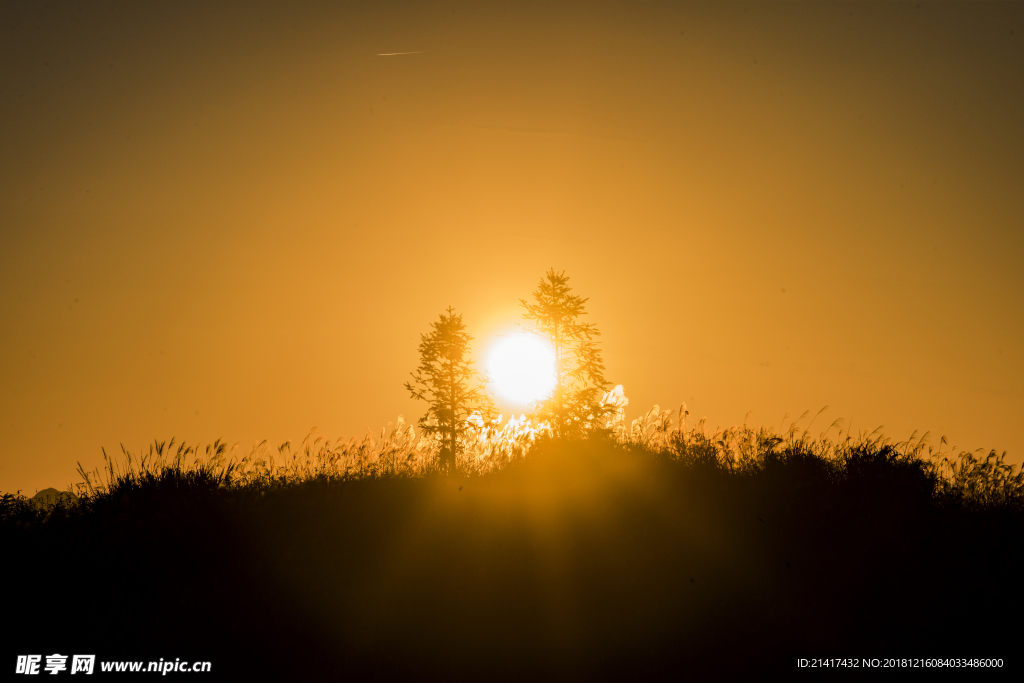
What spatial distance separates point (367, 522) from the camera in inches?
398

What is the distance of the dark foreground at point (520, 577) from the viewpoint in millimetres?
7941

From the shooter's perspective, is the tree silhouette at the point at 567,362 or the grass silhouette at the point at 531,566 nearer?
the grass silhouette at the point at 531,566

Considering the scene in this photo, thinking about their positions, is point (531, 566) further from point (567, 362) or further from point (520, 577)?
point (567, 362)

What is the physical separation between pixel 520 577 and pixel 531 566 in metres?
0.27

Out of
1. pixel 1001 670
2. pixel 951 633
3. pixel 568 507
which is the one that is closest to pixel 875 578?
pixel 951 633

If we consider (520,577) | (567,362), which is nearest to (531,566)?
(520,577)

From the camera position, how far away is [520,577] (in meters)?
9.14

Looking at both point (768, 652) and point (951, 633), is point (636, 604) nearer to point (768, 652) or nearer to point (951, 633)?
point (768, 652)

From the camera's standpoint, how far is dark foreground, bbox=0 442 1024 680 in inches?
313

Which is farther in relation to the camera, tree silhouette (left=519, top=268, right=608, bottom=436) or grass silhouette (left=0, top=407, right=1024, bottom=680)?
tree silhouette (left=519, top=268, right=608, bottom=436)

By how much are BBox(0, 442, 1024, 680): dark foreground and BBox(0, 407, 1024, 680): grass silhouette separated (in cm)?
3

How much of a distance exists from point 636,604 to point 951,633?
406 centimetres

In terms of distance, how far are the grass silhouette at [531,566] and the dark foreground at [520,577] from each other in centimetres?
3

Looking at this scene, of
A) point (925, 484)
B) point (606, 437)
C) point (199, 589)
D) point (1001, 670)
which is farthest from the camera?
point (606, 437)
